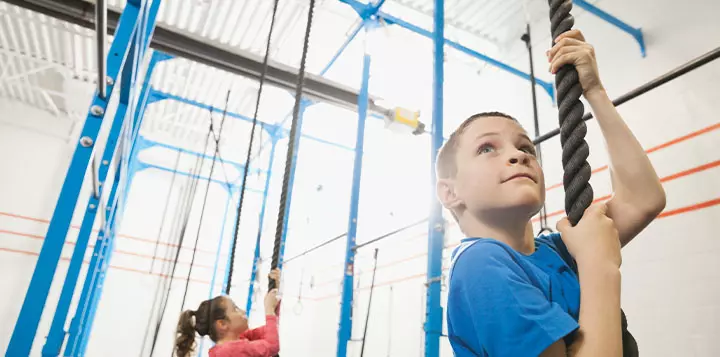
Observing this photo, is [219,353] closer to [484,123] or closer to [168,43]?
[484,123]

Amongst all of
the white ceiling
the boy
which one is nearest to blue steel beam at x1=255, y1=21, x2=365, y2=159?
the white ceiling

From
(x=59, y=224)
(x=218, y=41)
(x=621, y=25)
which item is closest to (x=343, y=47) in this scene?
(x=218, y=41)

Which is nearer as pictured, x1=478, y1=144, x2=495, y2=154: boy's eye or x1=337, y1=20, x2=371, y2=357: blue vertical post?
x1=478, y1=144, x2=495, y2=154: boy's eye

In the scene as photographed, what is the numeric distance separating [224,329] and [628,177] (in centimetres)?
219

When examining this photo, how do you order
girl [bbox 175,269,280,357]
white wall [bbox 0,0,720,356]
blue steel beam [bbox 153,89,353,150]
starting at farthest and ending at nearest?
blue steel beam [bbox 153,89,353,150] → white wall [bbox 0,0,720,356] → girl [bbox 175,269,280,357]

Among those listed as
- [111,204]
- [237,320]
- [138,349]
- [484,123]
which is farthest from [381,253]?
[484,123]

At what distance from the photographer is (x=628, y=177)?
0.71 metres

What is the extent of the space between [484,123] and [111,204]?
377 centimetres

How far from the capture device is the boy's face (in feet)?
2.19

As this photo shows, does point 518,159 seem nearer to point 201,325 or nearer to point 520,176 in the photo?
point 520,176

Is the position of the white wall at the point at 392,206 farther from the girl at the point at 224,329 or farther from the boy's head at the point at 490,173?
the boy's head at the point at 490,173

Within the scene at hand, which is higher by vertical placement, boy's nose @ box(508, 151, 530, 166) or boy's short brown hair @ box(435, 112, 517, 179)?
boy's short brown hair @ box(435, 112, 517, 179)

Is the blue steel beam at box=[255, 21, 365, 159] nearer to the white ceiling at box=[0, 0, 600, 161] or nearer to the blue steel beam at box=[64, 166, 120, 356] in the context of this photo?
the white ceiling at box=[0, 0, 600, 161]

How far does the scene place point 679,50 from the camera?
11.7ft
